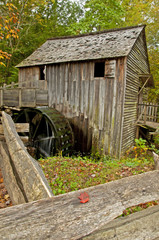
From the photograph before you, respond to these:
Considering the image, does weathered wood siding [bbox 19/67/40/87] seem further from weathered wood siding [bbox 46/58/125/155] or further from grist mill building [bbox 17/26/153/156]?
weathered wood siding [bbox 46/58/125/155]

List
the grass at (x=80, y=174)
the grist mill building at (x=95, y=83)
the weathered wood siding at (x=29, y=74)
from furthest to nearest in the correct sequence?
the weathered wood siding at (x=29, y=74), the grist mill building at (x=95, y=83), the grass at (x=80, y=174)

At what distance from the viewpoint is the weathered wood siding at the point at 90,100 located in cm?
810

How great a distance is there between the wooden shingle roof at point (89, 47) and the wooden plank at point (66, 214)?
7444 mm

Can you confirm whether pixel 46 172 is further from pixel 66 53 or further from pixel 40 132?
pixel 66 53

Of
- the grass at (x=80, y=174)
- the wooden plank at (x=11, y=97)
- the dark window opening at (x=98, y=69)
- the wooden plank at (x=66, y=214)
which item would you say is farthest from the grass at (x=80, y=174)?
the dark window opening at (x=98, y=69)

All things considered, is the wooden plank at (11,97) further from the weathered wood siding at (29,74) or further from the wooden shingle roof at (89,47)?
the wooden shingle roof at (89,47)

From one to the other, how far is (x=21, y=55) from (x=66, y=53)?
1108 centimetres

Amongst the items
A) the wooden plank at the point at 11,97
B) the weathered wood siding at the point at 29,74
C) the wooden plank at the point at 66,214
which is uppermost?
the weathered wood siding at the point at 29,74

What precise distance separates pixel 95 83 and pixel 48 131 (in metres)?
4.02

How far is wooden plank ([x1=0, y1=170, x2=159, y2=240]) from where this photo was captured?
859 millimetres

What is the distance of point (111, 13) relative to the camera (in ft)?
51.5

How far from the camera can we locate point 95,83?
28.1ft

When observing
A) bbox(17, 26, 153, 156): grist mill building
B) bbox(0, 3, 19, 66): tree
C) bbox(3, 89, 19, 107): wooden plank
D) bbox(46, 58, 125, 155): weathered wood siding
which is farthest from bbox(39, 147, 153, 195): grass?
bbox(3, 89, 19, 107): wooden plank

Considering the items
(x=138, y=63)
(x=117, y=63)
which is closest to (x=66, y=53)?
(x=117, y=63)
